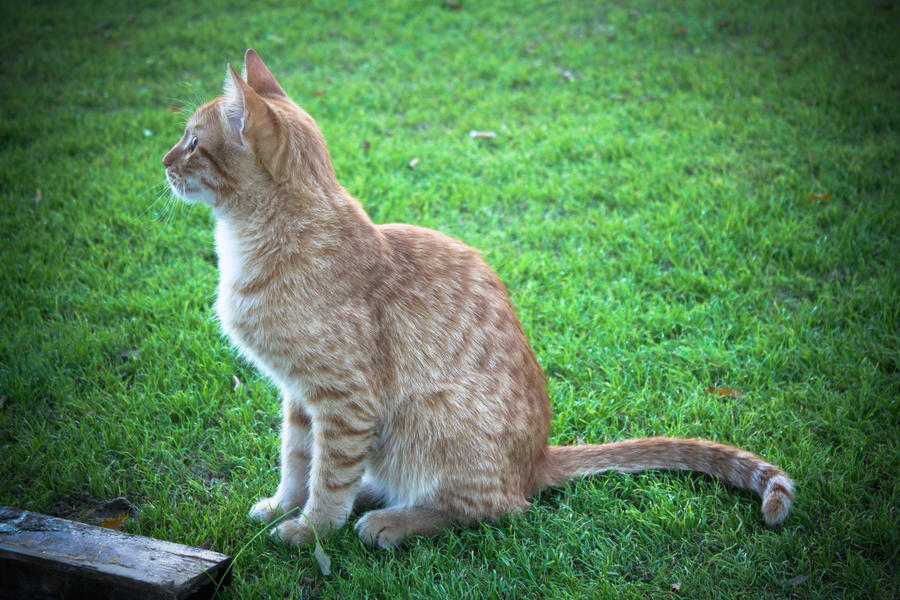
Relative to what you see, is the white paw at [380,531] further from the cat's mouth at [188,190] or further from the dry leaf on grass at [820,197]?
the dry leaf on grass at [820,197]

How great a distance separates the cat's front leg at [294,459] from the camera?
278 centimetres

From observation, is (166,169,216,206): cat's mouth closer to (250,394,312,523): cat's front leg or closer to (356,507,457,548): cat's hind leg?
(250,394,312,523): cat's front leg

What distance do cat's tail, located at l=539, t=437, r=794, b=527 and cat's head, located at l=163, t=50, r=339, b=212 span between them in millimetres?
1531

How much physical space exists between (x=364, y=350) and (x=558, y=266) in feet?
7.20

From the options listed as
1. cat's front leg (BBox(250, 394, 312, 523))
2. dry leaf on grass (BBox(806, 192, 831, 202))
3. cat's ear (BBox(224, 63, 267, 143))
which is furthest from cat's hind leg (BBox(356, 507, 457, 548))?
dry leaf on grass (BBox(806, 192, 831, 202))

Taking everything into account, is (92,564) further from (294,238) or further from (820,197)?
(820,197)

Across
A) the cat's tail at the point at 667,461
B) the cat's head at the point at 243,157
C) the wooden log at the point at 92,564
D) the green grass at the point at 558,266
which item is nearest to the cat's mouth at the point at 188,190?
the cat's head at the point at 243,157

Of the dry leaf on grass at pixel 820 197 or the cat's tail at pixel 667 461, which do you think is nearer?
the cat's tail at pixel 667 461

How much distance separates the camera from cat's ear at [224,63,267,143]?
2.26 m

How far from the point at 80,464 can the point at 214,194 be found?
1.42 meters

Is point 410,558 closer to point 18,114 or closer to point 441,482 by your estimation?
point 441,482

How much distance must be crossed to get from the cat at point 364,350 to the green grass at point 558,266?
16 cm

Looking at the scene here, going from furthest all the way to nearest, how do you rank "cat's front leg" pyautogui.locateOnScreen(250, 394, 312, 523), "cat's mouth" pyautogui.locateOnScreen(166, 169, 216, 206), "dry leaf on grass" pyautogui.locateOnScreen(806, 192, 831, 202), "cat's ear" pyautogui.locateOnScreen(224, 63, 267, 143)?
"dry leaf on grass" pyautogui.locateOnScreen(806, 192, 831, 202), "cat's front leg" pyautogui.locateOnScreen(250, 394, 312, 523), "cat's mouth" pyautogui.locateOnScreen(166, 169, 216, 206), "cat's ear" pyautogui.locateOnScreen(224, 63, 267, 143)

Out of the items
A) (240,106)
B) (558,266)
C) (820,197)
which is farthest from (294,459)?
(820,197)
